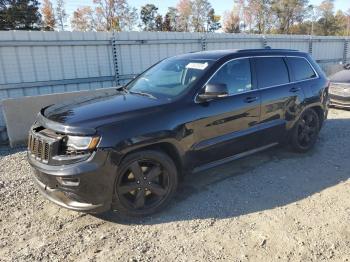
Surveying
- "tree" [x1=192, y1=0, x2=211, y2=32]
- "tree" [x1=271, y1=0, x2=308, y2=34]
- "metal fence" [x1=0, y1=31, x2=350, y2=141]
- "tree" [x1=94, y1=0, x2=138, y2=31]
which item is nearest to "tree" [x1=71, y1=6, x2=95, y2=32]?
"tree" [x1=94, y1=0, x2=138, y2=31]

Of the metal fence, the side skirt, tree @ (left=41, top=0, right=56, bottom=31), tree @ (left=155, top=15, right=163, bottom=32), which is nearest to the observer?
the side skirt

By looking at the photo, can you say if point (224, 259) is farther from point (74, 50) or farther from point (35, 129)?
point (74, 50)

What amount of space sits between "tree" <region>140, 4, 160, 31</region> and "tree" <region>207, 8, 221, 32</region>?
49.2 feet

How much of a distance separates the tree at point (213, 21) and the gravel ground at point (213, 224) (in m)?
78.3

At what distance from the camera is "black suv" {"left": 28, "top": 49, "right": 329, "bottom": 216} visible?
3.21 metres

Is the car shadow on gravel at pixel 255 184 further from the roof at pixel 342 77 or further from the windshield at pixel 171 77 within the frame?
the roof at pixel 342 77

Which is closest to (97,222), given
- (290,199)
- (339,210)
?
(290,199)

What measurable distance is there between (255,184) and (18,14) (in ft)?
154

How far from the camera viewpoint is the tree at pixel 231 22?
73875mm

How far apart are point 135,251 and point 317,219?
202 cm

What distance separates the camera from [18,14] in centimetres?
4241

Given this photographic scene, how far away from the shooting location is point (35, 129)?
11.9 feet

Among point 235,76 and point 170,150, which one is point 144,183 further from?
point 235,76

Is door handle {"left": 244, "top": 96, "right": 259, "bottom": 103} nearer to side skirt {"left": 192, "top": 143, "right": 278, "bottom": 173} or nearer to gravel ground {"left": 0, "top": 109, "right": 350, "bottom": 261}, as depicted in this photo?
side skirt {"left": 192, "top": 143, "right": 278, "bottom": 173}
